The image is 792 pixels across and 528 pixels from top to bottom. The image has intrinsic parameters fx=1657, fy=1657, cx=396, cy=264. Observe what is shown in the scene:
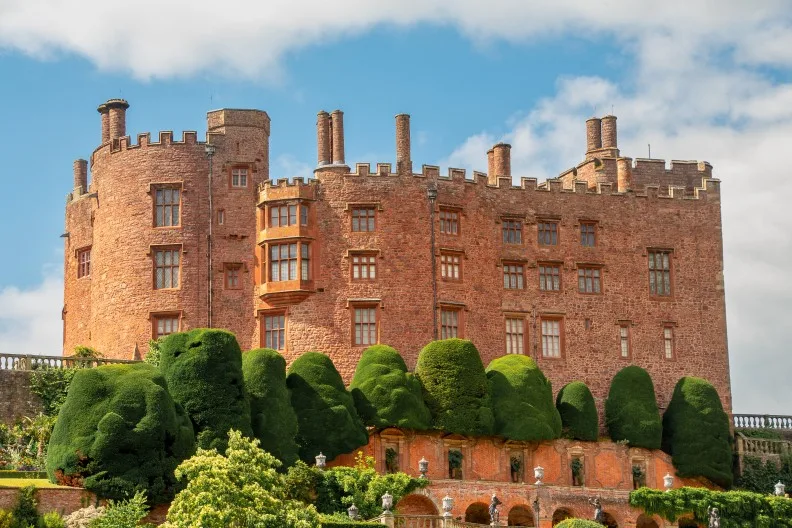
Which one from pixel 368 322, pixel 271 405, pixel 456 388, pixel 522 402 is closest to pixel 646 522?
pixel 522 402

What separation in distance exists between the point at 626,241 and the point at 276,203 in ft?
47.7

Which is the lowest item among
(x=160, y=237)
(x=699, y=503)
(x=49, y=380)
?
(x=699, y=503)

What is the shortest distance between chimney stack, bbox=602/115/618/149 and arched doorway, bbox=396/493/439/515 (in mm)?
21026

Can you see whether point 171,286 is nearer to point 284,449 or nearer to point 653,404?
point 284,449

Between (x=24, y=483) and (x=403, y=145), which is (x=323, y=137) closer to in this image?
(x=403, y=145)

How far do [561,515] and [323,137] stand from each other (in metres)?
17.1

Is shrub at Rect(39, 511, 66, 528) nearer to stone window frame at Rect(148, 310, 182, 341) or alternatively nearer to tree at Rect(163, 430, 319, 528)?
tree at Rect(163, 430, 319, 528)

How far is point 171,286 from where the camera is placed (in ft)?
203

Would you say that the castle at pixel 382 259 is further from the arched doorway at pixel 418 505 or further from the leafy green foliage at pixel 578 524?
the leafy green foliage at pixel 578 524

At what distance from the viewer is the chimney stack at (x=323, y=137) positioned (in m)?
63.5

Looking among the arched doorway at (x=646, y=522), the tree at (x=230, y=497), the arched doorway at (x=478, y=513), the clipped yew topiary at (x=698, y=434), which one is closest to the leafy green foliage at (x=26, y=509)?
the tree at (x=230, y=497)

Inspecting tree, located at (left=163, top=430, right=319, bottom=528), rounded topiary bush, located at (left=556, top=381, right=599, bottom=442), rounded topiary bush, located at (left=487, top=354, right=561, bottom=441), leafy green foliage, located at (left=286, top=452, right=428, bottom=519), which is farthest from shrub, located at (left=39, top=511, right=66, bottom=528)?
rounded topiary bush, located at (left=556, top=381, right=599, bottom=442)

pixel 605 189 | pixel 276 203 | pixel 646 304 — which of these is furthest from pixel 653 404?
pixel 276 203

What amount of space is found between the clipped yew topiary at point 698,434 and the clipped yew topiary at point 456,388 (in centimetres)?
829
